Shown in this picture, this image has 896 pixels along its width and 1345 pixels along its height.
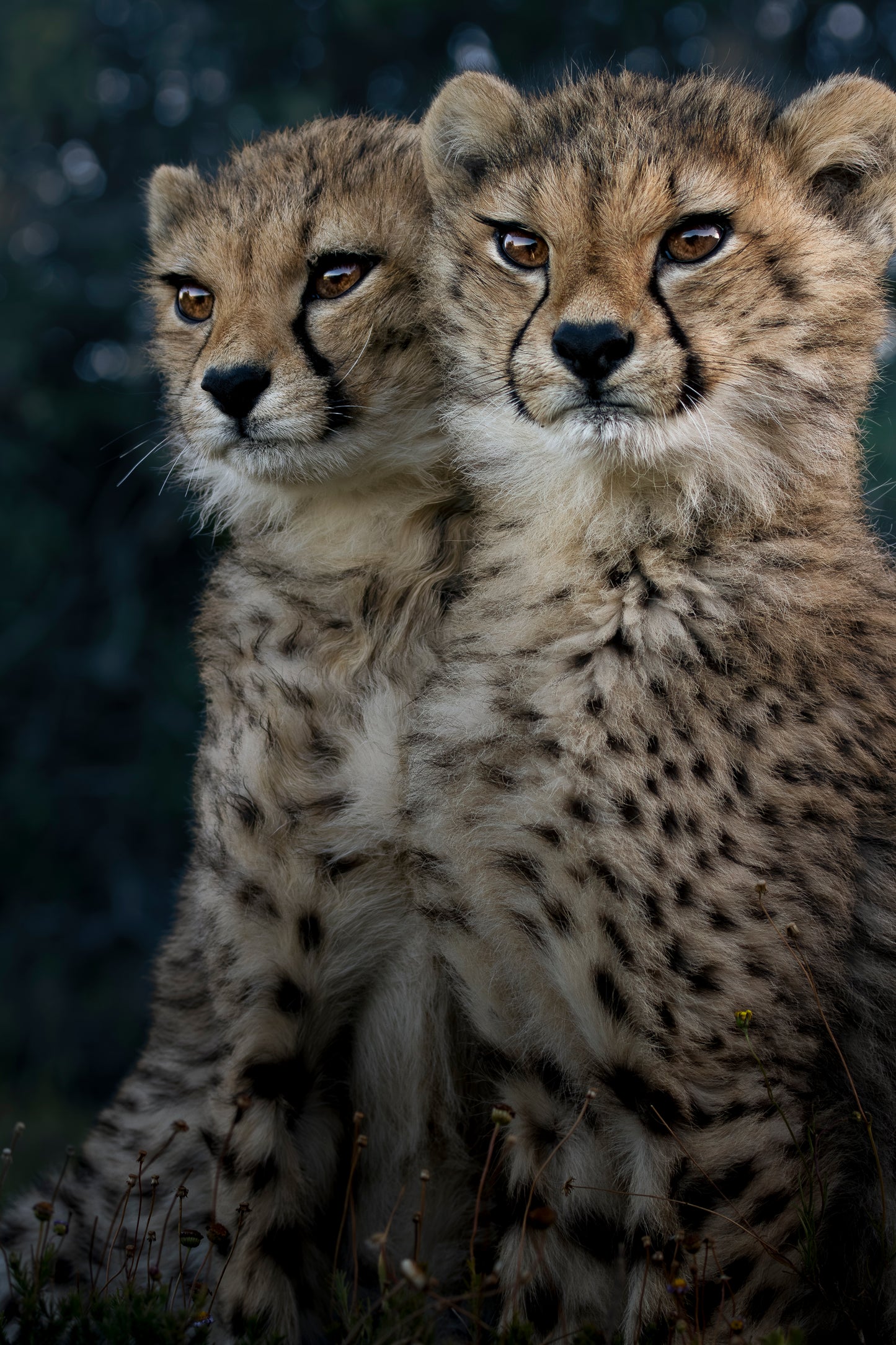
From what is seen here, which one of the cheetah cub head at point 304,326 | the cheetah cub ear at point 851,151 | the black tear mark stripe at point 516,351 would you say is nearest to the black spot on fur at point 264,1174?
the cheetah cub head at point 304,326

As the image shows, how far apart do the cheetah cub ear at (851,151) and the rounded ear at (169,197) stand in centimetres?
134

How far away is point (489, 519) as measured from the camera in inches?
99.8

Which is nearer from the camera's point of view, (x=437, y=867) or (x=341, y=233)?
(x=437, y=867)

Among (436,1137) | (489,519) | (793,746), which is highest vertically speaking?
(489,519)

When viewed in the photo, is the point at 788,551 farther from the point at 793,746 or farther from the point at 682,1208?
the point at 682,1208

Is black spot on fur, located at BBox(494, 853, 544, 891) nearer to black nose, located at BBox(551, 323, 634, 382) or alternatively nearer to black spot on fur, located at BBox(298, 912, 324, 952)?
black spot on fur, located at BBox(298, 912, 324, 952)

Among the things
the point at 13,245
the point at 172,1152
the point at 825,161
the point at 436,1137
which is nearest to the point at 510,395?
the point at 825,161

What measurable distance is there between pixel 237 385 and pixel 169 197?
34.1 inches

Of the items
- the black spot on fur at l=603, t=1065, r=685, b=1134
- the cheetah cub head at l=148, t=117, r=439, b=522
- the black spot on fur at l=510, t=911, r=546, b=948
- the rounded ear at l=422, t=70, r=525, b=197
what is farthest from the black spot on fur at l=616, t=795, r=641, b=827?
→ the rounded ear at l=422, t=70, r=525, b=197

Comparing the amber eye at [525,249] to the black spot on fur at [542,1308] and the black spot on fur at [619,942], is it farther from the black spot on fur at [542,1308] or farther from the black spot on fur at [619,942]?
the black spot on fur at [542,1308]

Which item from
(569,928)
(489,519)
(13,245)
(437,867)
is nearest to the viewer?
(569,928)

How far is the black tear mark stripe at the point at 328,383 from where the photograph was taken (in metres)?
2.46

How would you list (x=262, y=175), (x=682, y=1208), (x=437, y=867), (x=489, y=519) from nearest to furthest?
(x=682, y=1208), (x=437, y=867), (x=489, y=519), (x=262, y=175)

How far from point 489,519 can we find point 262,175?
3.00 feet
